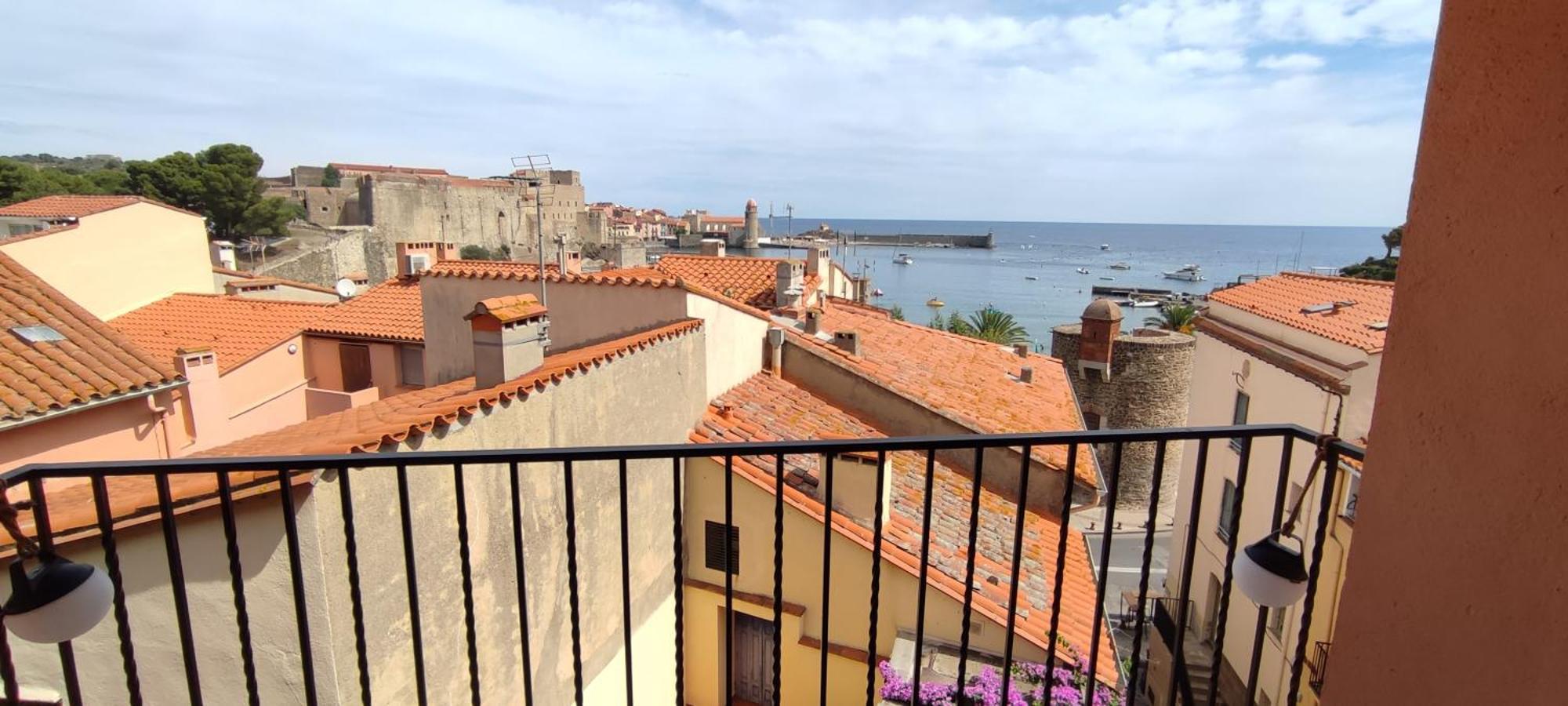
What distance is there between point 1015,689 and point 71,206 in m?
28.4

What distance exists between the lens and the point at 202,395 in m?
10.3

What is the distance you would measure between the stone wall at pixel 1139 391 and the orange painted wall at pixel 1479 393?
21.2m

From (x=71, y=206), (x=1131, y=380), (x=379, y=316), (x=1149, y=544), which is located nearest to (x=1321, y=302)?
(x=1131, y=380)

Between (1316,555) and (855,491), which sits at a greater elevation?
(1316,555)

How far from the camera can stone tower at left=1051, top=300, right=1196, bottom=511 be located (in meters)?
21.3

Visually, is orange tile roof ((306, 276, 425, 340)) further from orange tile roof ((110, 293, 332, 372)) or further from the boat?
the boat

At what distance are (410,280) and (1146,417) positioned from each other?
19.3 meters

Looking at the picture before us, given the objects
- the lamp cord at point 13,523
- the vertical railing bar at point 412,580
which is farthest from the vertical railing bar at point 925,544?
the lamp cord at point 13,523

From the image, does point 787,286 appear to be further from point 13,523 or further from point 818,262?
point 13,523

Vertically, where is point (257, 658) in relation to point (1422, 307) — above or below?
below

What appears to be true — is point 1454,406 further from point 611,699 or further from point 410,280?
point 410,280

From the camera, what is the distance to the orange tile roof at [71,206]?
19391 mm

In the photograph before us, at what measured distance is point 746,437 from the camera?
8516 mm

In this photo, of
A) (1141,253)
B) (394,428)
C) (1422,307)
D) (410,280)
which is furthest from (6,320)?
(1141,253)
